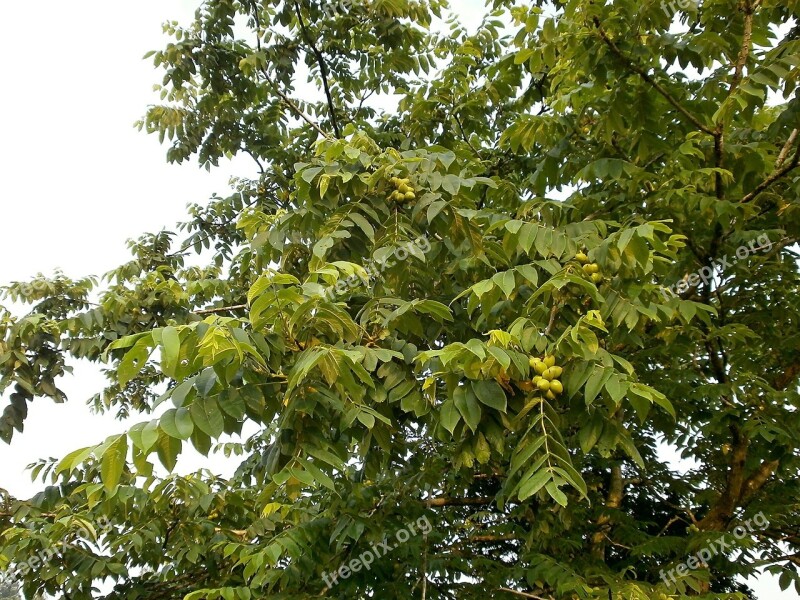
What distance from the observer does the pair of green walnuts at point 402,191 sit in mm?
2885

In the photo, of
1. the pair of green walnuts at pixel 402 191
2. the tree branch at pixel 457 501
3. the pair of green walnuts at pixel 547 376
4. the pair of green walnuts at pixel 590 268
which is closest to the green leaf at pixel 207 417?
the pair of green walnuts at pixel 547 376

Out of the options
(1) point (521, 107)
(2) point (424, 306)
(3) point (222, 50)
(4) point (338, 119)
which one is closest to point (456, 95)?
(1) point (521, 107)
